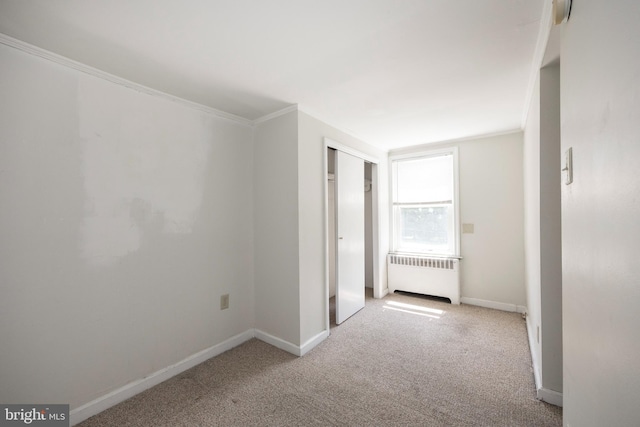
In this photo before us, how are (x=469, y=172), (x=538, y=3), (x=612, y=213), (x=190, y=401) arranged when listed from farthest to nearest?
(x=469, y=172) < (x=190, y=401) < (x=538, y=3) < (x=612, y=213)

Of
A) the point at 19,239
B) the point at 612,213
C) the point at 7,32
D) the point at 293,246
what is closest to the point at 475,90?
the point at 612,213

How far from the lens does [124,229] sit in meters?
2.01

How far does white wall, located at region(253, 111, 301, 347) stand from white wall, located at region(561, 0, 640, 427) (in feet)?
6.39

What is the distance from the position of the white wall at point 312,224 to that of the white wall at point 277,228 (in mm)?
64

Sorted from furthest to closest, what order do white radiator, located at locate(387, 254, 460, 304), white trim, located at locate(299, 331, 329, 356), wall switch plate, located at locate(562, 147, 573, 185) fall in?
white radiator, located at locate(387, 254, 460, 304) → white trim, located at locate(299, 331, 329, 356) → wall switch plate, located at locate(562, 147, 573, 185)

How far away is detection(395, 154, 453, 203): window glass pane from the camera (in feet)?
12.9

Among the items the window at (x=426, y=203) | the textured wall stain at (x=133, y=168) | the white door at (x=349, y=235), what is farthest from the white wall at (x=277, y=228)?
the window at (x=426, y=203)

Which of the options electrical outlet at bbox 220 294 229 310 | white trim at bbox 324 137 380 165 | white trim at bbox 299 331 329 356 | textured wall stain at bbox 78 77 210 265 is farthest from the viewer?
white trim at bbox 324 137 380 165

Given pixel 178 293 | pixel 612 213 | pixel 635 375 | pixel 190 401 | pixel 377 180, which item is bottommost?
pixel 190 401

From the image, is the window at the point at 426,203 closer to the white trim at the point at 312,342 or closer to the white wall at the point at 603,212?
the white trim at the point at 312,342

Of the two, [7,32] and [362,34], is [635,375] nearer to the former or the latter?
[362,34]

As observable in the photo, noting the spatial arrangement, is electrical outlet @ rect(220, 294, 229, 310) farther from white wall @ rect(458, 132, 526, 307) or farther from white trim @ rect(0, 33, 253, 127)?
white wall @ rect(458, 132, 526, 307)

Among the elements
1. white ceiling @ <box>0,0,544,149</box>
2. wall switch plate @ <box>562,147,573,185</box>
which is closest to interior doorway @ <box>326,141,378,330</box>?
white ceiling @ <box>0,0,544,149</box>

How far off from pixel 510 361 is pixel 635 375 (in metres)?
2.23
